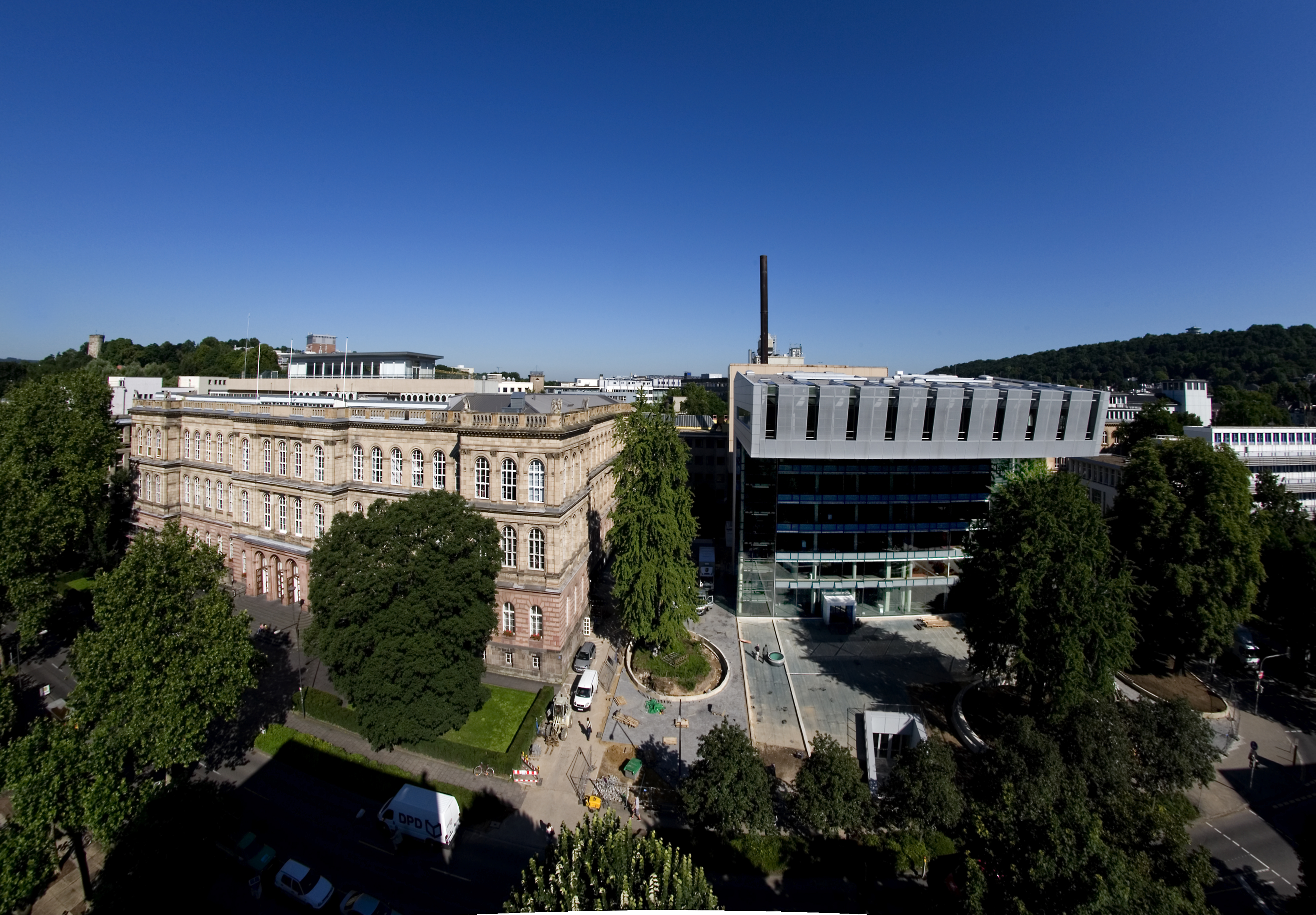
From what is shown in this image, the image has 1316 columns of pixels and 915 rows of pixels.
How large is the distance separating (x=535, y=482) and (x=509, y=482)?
191 cm

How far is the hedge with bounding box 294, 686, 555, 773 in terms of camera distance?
3059cm

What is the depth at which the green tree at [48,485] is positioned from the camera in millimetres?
36938

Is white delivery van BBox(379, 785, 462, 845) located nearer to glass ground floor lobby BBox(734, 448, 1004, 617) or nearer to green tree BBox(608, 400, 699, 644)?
green tree BBox(608, 400, 699, 644)

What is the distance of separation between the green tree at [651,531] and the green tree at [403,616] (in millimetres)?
9685

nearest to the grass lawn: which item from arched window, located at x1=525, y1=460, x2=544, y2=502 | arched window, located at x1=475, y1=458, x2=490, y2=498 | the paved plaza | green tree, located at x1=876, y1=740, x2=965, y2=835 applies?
arched window, located at x1=525, y1=460, x2=544, y2=502

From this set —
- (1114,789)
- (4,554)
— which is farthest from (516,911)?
(4,554)

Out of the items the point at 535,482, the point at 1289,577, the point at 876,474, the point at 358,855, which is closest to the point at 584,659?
the point at 535,482

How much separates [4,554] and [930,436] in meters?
62.7

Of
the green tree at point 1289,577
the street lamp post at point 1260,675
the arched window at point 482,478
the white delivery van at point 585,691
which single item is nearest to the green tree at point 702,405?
the arched window at point 482,478

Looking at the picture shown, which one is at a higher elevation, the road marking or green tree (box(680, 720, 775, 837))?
green tree (box(680, 720, 775, 837))

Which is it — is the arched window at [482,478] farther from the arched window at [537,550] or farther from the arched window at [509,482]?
the arched window at [537,550]

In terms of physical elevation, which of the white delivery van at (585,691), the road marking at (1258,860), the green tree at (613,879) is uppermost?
the green tree at (613,879)

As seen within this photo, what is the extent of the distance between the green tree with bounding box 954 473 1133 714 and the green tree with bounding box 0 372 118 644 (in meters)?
57.2

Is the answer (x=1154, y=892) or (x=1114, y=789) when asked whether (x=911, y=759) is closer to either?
(x=1114, y=789)
